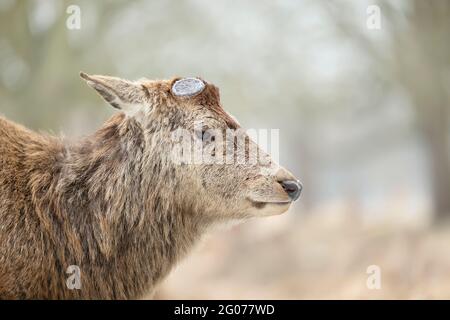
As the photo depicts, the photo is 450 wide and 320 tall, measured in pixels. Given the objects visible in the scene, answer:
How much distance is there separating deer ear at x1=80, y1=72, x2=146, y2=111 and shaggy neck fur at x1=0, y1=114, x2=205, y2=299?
0.19 meters

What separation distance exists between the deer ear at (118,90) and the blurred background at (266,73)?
5879 millimetres

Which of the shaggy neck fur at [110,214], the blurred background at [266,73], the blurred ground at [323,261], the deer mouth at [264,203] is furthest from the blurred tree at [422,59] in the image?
the shaggy neck fur at [110,214]

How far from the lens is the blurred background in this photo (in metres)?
13.1

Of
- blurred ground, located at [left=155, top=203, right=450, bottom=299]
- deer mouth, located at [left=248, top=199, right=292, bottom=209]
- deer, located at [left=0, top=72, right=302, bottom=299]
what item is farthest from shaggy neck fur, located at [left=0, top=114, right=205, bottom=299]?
blurred ground, located at [left=155, top=203, right=450, bottom=299]

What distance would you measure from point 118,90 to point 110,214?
939 mm

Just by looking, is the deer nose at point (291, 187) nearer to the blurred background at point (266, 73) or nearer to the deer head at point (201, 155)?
the deer head at point (201, 155)

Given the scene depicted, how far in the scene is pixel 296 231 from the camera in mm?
17875

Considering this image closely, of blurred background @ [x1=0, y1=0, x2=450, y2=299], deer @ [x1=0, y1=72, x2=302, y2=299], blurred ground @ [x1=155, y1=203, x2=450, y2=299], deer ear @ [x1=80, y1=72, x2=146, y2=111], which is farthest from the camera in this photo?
blurred background @ [x1=0, y1=0, x2=450, y2=299]

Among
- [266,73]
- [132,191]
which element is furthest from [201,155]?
[266,73]

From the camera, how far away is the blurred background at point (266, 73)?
13.1 metres

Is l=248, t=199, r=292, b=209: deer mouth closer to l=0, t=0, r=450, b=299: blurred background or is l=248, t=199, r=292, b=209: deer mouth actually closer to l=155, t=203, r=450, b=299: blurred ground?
l=155, t=203, r=450, b=299: blurred ground

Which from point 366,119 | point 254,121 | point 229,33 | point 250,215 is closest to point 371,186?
point 366,119

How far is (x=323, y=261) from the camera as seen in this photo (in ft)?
48.1

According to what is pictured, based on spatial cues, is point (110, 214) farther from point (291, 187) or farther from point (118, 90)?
point (291, 187)
